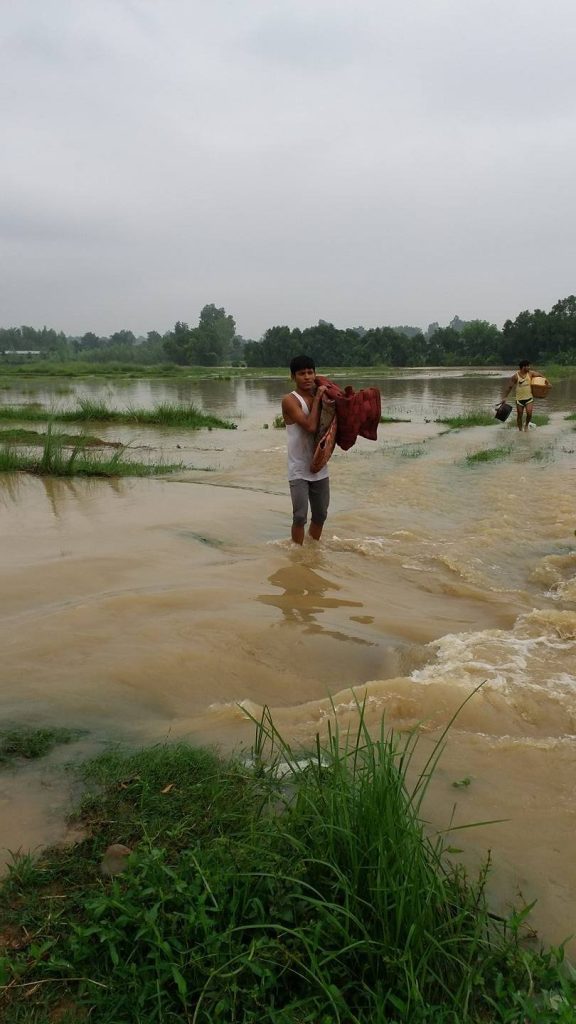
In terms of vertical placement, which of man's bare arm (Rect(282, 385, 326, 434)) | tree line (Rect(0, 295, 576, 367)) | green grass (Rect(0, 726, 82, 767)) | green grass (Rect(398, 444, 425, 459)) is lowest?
green grass (Rect(0, 726, 82, 767))

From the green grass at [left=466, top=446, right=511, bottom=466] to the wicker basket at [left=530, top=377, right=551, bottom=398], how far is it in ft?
6.41

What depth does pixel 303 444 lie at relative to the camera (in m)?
5.39

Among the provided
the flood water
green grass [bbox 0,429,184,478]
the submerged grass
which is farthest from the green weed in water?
green grass [bbox 0,429,184,478]

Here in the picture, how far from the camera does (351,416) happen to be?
5.14 metres

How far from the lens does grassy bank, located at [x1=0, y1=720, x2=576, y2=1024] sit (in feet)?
4.53

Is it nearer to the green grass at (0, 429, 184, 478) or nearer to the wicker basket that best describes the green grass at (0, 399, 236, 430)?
the green grass at (0, 429, 184, 478)

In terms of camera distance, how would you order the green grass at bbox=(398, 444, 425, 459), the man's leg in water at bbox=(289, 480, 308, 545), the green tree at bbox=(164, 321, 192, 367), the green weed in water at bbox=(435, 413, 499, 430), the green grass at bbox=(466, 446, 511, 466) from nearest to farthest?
the man's leg in water at bbox=(289, 480, 308, 545), the green grass at bbox=(466, 446, 511, 466), the green grass at bbox=(398, 444, 425, 459), the green weed in water at bbox=(435, 413, 499, 430), the green tree at bbox=(164, 321, 192, 367)

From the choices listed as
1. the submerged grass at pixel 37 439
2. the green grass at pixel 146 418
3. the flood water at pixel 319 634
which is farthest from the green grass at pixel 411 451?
the submerged grass at pixel 37 439

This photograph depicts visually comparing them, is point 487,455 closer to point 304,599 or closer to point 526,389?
point 526,389

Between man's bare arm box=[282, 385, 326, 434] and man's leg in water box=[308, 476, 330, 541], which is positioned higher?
man's bare arm box=[282, 385, 326, 434]

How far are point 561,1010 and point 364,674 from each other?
207 cm

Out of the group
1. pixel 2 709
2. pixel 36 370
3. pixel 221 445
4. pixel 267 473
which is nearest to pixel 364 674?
pixel 2 709

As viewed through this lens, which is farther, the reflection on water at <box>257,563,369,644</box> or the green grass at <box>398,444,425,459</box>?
→ the green grass at <box>398,444,425,459</box>

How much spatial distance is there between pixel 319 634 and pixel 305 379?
6.99 feet
